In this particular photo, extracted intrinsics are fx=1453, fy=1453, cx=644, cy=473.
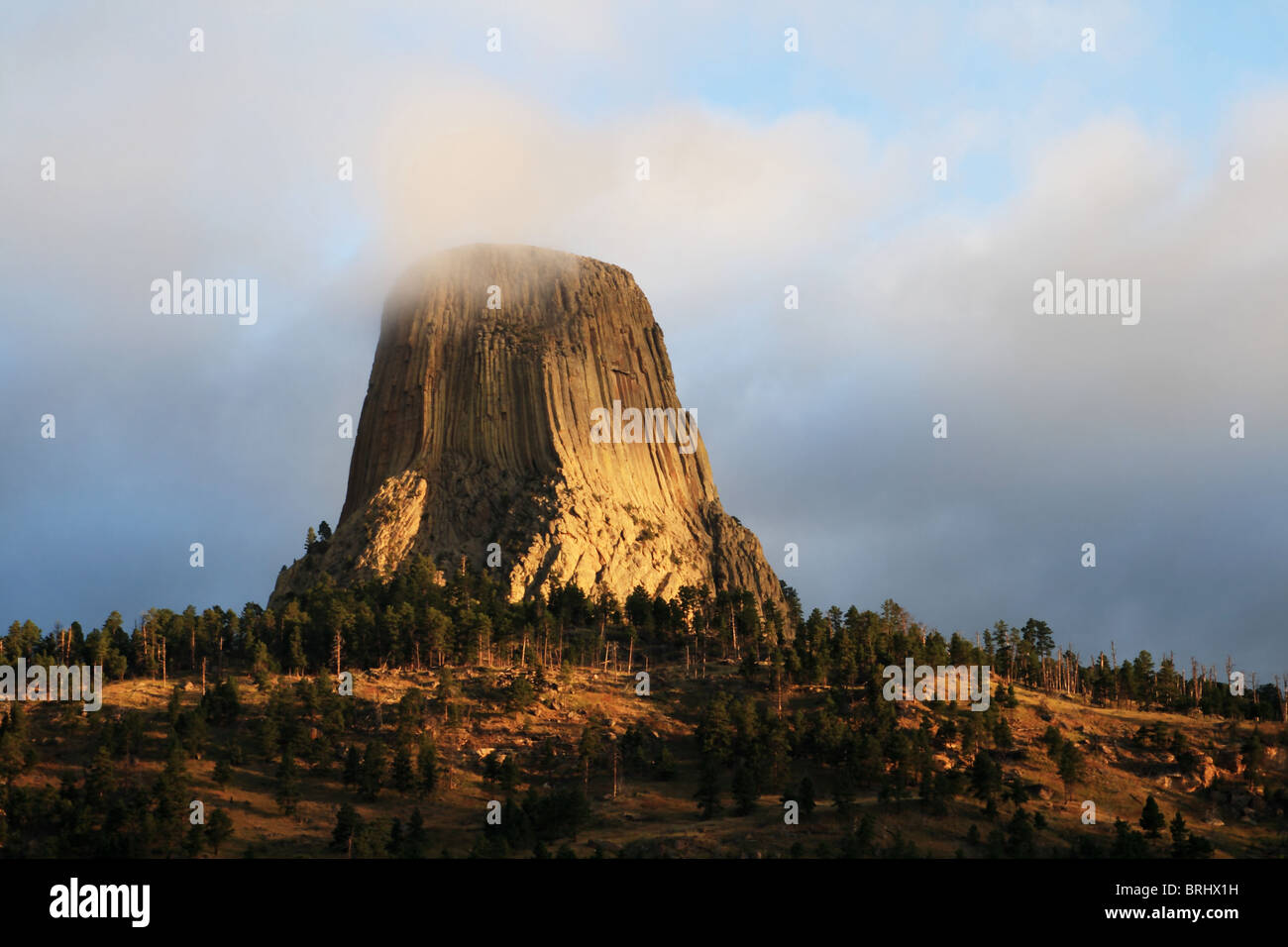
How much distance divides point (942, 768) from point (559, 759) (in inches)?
1307

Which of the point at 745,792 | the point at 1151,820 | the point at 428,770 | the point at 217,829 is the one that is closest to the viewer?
the point at 217,829

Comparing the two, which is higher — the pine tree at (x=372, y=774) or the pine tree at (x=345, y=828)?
the pine tree at (x=372, y=774)

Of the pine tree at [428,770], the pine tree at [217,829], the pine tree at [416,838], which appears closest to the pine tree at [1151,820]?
the pine tree at [416,838]

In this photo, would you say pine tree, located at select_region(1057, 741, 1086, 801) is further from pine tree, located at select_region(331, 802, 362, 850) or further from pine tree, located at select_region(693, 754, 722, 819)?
Result: pine tree, located at select_region(331, 802, 362, 850)

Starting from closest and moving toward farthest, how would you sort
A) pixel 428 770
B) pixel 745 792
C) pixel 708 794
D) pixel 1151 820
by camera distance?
pixel 1151 820 < pixel 745 792 < pixel 708 794 < pixel 428 770

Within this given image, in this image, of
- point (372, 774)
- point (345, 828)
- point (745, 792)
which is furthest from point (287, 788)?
point (745, 792)

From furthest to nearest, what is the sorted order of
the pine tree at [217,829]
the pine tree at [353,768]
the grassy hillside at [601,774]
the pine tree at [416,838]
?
the pine tree at [353,768]
the grassy hillside at [601,774]
the pine tree at [217,829]
the pine tree at [416,838]

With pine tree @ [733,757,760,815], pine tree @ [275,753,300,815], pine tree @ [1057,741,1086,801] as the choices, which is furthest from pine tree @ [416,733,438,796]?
pine tree @ [1057,741,1086,801]

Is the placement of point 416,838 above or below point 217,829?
below

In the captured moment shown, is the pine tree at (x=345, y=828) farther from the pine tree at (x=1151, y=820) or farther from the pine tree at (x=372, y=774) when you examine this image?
the pine tree at (x=1151, y=820)

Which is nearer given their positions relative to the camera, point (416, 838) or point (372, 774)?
point (416, 838)

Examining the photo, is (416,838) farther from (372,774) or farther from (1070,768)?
A: (1070,768)
